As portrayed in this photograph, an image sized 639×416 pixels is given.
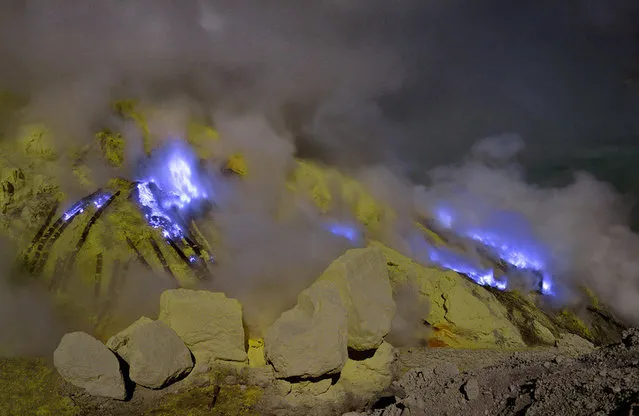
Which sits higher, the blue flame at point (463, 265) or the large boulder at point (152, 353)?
the large boulder at point (152, 353)

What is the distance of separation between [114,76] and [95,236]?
9.64ft

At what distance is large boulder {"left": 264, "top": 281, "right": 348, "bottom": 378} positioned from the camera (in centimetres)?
412

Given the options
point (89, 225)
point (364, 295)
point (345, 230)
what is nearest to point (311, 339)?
point (364, 295)

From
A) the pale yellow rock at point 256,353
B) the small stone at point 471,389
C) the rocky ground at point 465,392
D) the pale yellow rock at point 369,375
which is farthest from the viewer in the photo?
the pale yellow rock at point 256,353

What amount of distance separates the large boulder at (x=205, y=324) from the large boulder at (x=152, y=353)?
6.0 inches

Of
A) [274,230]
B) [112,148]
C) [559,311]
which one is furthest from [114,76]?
[559,311]

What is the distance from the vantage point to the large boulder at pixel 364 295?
4516mm

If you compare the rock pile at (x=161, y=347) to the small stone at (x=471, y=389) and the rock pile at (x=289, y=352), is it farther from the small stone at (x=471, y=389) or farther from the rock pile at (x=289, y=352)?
the small stone at (x=471, y=389)

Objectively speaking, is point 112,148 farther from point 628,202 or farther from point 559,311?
point 628,202

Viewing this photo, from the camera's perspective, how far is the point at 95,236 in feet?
18.7

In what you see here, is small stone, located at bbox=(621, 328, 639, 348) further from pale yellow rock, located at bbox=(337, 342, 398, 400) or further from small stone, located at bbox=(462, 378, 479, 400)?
pale yellow rock, located at bbox=(337, 342, 398, 400)

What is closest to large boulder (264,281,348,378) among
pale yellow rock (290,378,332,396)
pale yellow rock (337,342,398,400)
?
pale yellow rock (290,378,332,396)

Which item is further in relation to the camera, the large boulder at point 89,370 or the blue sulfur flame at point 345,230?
the blue sulfur flame at point 345,230

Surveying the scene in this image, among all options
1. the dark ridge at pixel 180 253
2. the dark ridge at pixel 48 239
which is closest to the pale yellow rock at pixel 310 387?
the dark ridge at pixel 180 253
